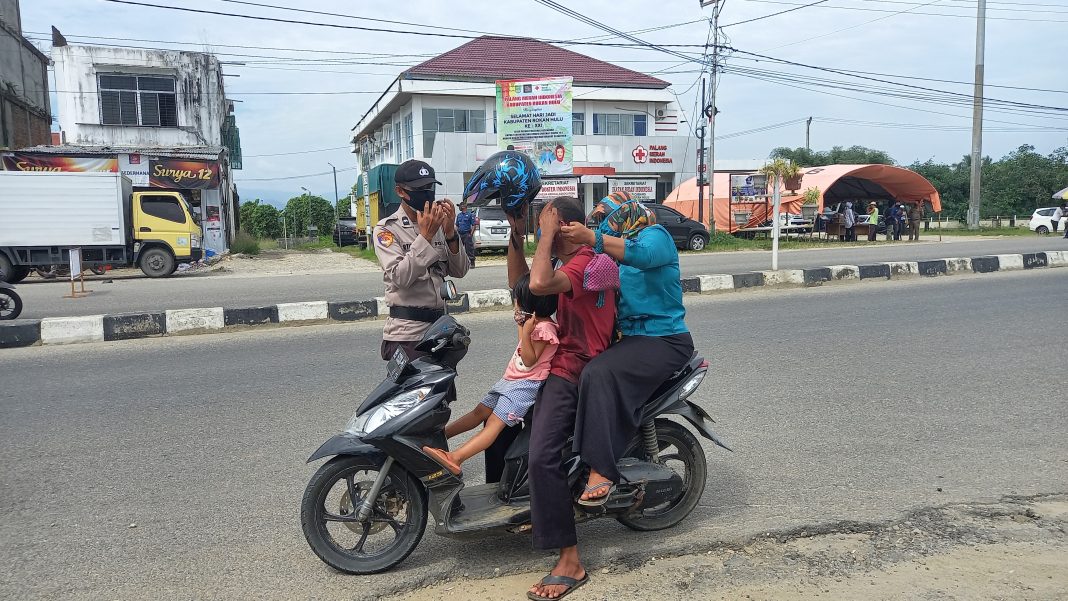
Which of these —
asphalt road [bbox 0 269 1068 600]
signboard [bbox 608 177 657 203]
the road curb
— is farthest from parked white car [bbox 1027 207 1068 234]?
asphalt road [bbox 0 269 1068 600]

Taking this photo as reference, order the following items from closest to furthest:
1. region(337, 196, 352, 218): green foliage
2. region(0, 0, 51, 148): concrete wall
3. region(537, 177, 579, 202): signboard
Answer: region(537, 177, 579, 202): signboard < region(0, 0, 51, 148): concrete wall < region(337, 196, 352, 218): green foliage

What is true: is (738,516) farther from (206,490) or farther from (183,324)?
(183,324)

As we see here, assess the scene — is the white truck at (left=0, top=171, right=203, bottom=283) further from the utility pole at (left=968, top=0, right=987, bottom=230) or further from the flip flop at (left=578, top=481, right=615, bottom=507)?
the utility pole at (left=968, top=0, right=987, bottom=230)

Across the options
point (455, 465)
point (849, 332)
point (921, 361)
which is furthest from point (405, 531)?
point (849, 332)

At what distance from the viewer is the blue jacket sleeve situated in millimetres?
3080

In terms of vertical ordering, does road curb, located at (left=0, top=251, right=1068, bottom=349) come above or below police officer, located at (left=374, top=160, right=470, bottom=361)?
below

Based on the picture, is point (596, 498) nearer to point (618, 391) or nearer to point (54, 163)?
point (618, 391)

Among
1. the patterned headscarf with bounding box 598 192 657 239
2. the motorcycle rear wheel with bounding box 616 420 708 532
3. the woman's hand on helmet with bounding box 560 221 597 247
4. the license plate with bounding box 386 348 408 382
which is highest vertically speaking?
the patterned headscarf with bounding box 598 192 657 239

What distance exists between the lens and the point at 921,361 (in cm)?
704

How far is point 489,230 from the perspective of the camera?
73.6 feet

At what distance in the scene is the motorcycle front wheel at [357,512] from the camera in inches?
123

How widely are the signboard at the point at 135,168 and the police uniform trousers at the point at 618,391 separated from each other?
999 inches

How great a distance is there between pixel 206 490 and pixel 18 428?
7.09 feet

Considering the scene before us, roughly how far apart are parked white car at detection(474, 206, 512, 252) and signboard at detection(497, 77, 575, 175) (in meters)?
2.20
